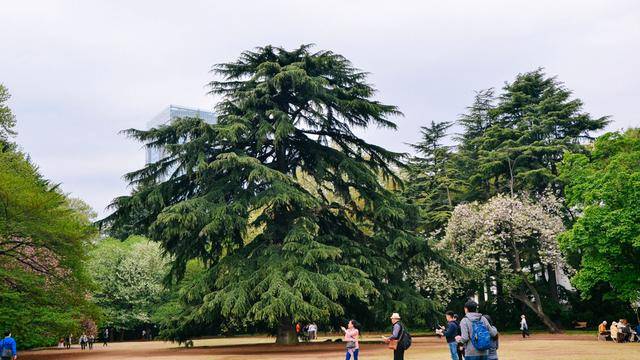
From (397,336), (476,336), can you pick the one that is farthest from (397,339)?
(476,336)

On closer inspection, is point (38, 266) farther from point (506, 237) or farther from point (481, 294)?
point (481, 294)

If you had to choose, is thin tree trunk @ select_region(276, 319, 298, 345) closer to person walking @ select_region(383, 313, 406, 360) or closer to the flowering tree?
the flowering tree

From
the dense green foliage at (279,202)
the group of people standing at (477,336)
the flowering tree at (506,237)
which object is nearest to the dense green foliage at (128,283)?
the dense green foliage at (279,202)

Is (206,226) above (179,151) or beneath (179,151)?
beneath

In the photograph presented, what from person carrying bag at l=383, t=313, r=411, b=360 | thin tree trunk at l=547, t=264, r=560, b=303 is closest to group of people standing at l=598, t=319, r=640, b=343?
thin tree trunk at l=547, t=264, r=560, b=303

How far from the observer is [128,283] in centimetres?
4822

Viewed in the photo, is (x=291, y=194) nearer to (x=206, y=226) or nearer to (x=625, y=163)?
(x=206, y=226)

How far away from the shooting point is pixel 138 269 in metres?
48.1

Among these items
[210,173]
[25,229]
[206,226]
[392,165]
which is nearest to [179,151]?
[210,173]

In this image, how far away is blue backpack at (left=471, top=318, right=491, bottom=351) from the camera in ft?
28.3

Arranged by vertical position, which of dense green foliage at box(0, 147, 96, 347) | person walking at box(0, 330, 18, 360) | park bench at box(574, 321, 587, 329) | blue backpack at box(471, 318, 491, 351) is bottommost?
park bench at box(574, 321, 587, 329)

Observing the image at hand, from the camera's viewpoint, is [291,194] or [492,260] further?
[492,260]

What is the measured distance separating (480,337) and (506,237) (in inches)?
1141

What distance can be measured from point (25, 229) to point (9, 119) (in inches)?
696
